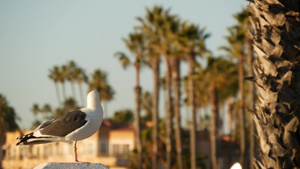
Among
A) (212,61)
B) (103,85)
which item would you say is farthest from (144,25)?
(103,85)

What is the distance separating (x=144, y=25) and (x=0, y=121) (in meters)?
32.8

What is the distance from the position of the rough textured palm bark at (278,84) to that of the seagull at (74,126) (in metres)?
1.91

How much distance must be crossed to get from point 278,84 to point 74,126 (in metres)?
2.47

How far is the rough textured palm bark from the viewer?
6.94 meters

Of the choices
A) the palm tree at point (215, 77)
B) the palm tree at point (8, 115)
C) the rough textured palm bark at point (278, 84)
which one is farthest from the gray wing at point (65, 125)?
the palm tree at point (215, 77)

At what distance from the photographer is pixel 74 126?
7000mm

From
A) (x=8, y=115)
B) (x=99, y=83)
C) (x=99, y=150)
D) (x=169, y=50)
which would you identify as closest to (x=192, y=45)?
(x=169, y=50)

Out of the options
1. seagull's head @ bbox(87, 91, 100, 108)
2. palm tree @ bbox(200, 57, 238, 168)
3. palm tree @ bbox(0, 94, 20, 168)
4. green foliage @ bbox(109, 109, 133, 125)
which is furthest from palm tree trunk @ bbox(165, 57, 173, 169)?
seagull's head @ bbox(87, 91, 100, 108)

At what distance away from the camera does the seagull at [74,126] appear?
6951 millimetres

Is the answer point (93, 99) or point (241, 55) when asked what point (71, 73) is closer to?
point (241, 55)

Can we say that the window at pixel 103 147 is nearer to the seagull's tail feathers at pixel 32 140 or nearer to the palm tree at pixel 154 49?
the palm tree at pixel 154 49

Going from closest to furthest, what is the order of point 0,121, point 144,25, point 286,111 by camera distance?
point 286,111, point 0,121, point 144,25

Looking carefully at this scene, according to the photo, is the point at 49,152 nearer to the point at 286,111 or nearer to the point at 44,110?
the point at 286,111

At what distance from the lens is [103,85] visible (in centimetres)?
9575
